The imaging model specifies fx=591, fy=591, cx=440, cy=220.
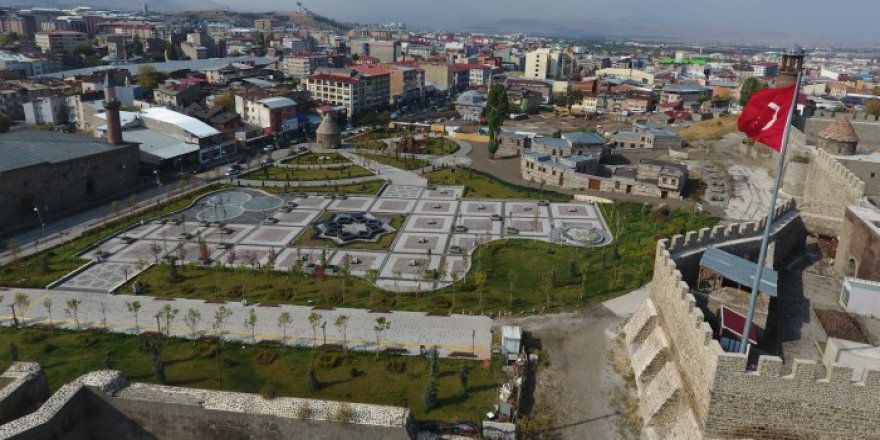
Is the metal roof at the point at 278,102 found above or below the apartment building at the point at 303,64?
below

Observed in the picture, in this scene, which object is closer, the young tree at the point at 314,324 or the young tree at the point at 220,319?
the young tree at the point at 314,324

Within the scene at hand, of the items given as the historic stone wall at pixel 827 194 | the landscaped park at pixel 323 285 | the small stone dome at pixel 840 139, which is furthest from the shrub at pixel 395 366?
the small stone dome at pixel 840 139

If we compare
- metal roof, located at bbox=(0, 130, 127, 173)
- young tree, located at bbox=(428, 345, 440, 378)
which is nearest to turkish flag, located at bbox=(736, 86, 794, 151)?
young tree, located at bbox=(428, 345, 440, 378)

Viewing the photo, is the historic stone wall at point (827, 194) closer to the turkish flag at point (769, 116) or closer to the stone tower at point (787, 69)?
the stone tower at point (787, 69)

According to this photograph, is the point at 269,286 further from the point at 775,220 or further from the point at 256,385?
the point at 775,220

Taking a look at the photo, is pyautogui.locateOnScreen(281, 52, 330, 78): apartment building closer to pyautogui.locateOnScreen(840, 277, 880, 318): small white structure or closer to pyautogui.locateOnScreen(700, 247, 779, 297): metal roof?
pyautogui.locateOnScreen(700, 247, 779, 297): metal roof

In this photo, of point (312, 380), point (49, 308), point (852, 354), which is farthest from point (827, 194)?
point (49, 308)
